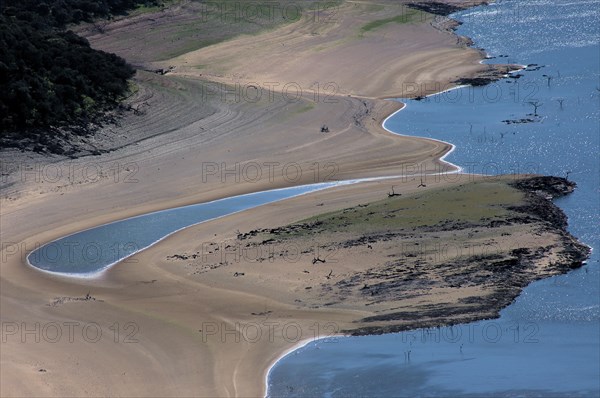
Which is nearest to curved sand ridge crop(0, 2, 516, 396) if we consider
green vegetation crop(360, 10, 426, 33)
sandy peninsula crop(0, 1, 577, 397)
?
sandy peninsula crop(0, 1, 577, 397)

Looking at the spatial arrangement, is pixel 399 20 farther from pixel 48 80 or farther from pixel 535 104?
pixel 48 80

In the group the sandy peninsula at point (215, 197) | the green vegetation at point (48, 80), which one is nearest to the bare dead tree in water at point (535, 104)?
the sandy peninsula at point (215, 197)

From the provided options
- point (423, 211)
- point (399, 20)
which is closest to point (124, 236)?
point (423, 211)

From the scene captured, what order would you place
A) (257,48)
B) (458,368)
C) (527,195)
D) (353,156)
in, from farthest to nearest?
(257,48) → (353,156) → (527,195) → (458,368)

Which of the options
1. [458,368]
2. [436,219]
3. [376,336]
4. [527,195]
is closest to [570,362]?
[458,368]

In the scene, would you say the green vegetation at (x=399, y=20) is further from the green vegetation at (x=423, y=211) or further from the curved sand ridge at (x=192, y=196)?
the green vegetation at (x=423, y=211)

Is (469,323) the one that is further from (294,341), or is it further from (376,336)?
(294,341)

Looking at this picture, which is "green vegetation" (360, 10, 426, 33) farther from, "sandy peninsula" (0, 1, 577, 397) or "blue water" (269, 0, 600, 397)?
"blue water" (269, 0, 600, 397)
